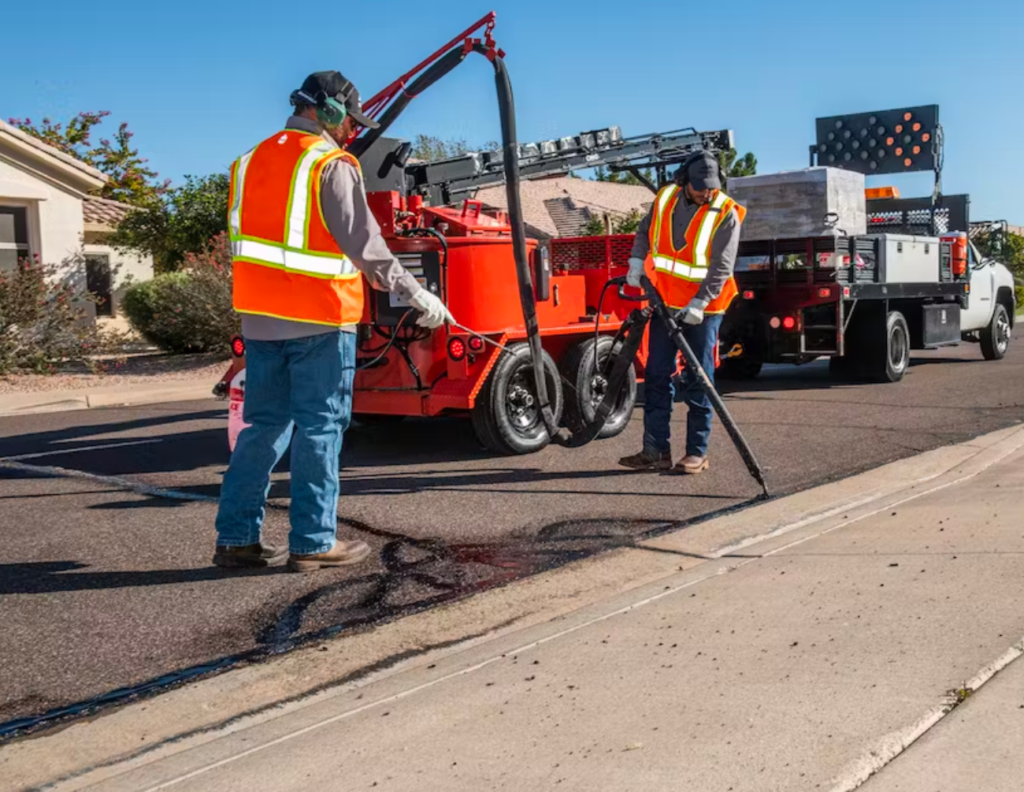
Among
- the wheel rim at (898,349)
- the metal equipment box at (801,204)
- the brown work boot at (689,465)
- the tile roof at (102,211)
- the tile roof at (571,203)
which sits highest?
the tile roof at (571,203)

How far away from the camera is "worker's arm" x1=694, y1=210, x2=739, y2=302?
7469 mm

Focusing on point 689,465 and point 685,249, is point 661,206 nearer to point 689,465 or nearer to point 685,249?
point 685,249

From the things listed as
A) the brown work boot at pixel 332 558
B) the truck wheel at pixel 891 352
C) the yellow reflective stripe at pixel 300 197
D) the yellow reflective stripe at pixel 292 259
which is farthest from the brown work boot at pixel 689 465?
the truck wheel at pixel 891 352

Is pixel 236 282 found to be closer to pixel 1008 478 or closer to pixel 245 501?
pixel 245 501

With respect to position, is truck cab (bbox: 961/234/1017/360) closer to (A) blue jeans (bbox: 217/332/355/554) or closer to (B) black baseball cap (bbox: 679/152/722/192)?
(B) black baseball cap (bbox: 679/152/722/192)

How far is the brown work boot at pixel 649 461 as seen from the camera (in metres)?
7.61

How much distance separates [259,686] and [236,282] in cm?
195

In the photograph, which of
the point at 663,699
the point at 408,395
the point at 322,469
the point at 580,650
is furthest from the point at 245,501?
the point at 408,395

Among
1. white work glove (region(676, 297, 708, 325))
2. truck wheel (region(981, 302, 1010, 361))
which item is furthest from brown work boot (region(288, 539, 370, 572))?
truck wheel (region(981, 302, 1010, 361))

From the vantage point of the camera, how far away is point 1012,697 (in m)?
3.60

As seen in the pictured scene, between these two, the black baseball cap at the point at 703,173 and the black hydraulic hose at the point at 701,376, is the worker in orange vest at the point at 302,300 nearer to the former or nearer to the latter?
the black hydraulic hose at the point at 701,376

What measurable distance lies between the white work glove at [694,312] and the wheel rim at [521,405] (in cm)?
136

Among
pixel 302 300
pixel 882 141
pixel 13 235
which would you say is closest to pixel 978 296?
pixel 882 141

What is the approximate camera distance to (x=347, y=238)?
5031mm
